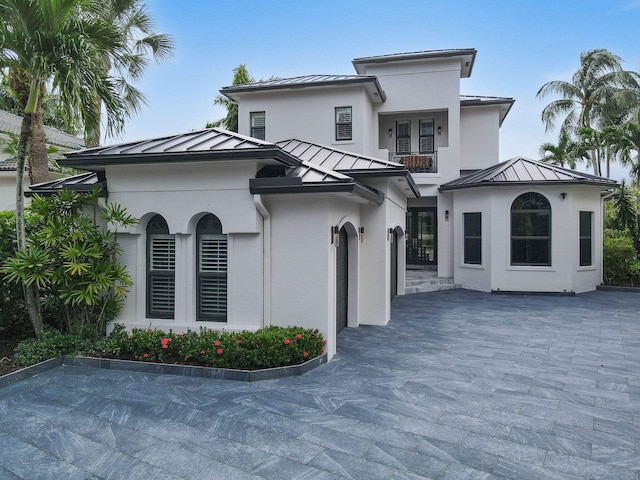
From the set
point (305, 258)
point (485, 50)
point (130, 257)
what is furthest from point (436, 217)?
point (130, 257)

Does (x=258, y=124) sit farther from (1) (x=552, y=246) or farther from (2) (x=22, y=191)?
(1) (x=552, y=246)

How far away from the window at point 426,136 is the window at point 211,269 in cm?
1303

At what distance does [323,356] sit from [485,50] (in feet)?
54.9

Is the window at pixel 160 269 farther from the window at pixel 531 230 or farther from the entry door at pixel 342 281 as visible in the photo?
the window at pixel 531 230

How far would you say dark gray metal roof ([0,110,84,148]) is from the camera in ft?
66.3

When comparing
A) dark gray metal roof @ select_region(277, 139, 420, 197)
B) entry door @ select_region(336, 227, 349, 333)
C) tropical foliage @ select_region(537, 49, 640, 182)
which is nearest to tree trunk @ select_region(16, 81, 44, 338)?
dark gray metal roof @ select_region(277, 139, 420, 197)

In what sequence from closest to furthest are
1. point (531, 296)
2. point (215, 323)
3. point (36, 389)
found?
point (36, 389) < point (215, 323) < point (531, 296)

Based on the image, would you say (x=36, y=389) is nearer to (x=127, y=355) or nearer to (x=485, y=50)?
(x=127, y=355)

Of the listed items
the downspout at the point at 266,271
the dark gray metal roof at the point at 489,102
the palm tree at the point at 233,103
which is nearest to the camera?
the downspout at the point at 266,271

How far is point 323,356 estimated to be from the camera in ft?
23.2

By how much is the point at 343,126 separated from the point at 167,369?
1161 centimetres

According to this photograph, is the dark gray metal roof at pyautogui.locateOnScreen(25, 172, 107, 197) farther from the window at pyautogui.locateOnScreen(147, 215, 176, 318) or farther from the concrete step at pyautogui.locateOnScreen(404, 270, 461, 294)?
the concrete step at pyautogui.locateOnScreen(404, 270, 461, 294)

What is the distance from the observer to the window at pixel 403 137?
1866cm

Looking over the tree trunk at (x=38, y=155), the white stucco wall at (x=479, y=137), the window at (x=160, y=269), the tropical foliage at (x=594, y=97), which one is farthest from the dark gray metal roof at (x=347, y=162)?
the tropical foliage at (x=594, y=97)
